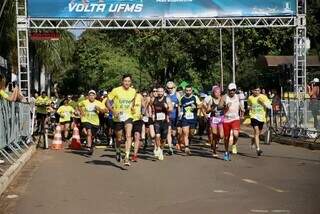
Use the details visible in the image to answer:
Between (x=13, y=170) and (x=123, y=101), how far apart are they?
2824 millimetres

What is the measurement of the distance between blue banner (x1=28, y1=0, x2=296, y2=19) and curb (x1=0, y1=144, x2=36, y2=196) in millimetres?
8020

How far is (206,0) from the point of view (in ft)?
80.4

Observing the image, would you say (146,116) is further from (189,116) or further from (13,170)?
(13,170)

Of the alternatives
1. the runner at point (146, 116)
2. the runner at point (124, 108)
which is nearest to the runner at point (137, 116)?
the runner at point (124, 108)

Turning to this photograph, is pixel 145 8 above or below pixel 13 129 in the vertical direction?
above

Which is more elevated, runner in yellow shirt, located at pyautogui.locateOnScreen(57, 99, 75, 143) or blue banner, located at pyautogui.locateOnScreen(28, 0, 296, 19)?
blue banner, located at pyautogui.locateOnScreen(28, 0, 296, 19)

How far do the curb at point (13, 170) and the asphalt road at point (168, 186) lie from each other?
14 centimetres

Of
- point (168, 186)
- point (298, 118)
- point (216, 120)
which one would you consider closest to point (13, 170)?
point (168, 186)

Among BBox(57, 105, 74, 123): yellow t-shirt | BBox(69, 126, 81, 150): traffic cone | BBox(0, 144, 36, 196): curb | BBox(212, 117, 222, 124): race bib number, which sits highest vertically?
BBox(57, 105, 74, 123): yellow t-shirt

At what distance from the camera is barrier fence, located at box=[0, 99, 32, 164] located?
13.7 m

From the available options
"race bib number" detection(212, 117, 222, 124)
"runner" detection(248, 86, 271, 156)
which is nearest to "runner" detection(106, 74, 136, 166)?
"race bib number" detection(212, 117, 222, 124)

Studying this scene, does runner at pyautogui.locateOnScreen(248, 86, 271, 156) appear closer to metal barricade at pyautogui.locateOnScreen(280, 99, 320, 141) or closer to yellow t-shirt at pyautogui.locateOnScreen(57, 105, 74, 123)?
metal barricade at pyautogui.locateOnScreen(280, 99, 320, 141)

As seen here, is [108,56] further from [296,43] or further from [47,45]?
[296,43]

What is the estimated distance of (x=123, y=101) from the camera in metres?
14.1
